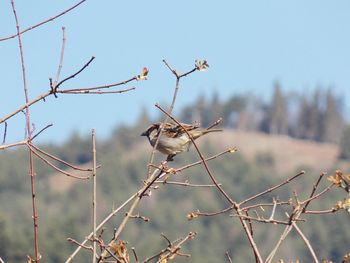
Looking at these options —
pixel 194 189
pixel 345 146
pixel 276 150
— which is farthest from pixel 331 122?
pixel 194 189

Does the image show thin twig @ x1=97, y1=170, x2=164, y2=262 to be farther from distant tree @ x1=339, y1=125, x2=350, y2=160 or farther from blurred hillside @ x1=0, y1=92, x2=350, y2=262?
distant tree @ x1=339, y1=125, x2=350, y2=160

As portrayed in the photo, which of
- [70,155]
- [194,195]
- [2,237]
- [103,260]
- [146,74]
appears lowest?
[103,260]

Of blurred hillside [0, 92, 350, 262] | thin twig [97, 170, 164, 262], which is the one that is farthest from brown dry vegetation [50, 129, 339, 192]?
thin twig [97, 170, 164, 262]

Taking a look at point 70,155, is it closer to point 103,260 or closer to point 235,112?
point 235,112

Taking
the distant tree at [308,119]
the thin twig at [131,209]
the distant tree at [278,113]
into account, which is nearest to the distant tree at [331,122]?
the distant tree at [308,119]

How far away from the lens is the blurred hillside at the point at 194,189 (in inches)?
2990

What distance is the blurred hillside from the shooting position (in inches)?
2990

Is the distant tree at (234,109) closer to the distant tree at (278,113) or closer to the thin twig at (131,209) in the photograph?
the distant tree at (278,113)

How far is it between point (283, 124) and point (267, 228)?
30112 mm

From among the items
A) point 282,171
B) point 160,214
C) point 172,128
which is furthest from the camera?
point 282,171

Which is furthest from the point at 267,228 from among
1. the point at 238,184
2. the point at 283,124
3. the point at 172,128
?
the point at 172,128

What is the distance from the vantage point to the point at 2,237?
41.0 metres

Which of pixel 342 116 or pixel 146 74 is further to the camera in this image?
pixel 342 116

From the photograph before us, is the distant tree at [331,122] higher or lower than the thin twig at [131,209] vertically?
higher
